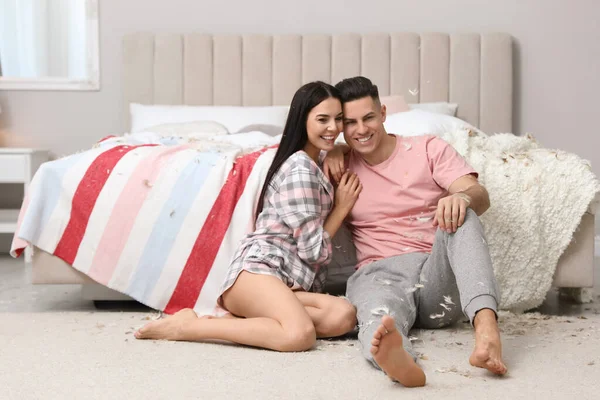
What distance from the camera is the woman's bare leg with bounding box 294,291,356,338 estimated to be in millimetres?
1982

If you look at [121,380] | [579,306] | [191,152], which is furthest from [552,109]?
[121,380]

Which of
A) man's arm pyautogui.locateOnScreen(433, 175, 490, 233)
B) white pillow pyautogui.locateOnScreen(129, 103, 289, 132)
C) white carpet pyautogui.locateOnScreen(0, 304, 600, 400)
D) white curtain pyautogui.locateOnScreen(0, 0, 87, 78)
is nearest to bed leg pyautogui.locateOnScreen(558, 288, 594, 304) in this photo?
white carpet pyautogui.locateOnScreen(0, 304, 600, 400)

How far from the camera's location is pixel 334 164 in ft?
7.13

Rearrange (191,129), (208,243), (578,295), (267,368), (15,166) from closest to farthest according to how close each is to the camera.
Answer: (267,368) → (208,243) → (578,295) → (191,129) → (15,166)

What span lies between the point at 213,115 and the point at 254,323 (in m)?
2.09

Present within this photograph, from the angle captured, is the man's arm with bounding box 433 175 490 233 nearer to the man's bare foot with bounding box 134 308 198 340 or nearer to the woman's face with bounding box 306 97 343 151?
the woman's face with bounding box 306 97 343 151

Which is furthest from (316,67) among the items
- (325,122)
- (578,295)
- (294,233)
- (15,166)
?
(294,233)

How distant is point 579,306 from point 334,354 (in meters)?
1.15

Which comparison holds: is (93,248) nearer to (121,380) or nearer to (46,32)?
(121,380)

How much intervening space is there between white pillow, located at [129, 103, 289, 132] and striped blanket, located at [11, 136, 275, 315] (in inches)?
54.0

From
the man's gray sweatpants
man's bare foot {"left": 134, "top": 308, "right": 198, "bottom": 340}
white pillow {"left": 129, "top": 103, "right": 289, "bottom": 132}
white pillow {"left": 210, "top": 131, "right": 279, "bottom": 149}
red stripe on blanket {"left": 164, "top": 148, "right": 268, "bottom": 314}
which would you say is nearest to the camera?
the man's gray sweatpants

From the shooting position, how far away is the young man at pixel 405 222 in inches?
71.0

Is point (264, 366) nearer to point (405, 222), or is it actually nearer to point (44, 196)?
point (405, 222)

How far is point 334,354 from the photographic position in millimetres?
1882
